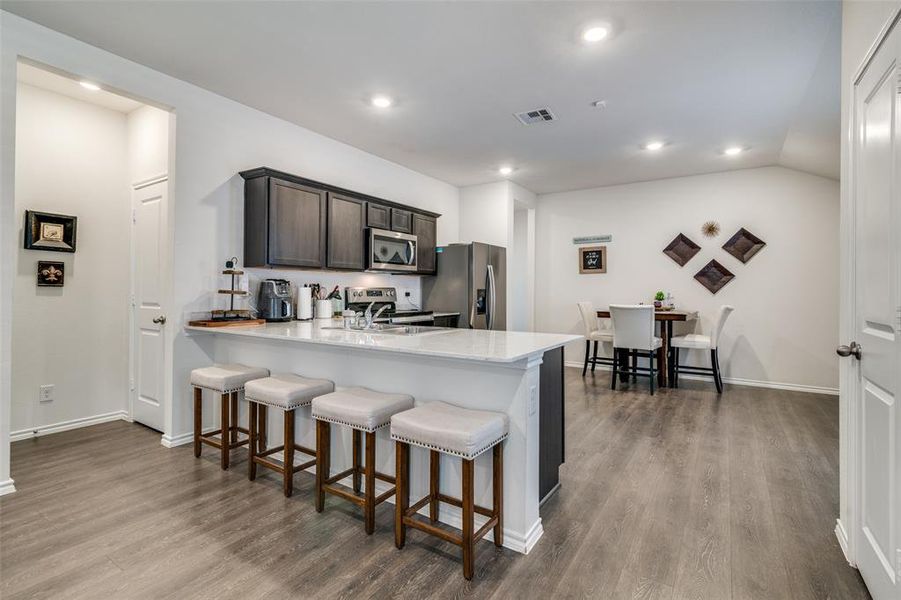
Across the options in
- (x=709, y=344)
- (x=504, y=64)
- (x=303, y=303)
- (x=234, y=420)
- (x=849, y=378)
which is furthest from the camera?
(x=709, y=344)

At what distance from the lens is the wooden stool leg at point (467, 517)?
174 cm

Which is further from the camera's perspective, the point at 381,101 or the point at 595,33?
the point at 381,101

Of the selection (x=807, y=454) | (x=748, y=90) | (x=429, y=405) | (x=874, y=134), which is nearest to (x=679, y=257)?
(x=748, y=90)

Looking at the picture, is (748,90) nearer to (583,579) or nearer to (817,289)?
(817,289)

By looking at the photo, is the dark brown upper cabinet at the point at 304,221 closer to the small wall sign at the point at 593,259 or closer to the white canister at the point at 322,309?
the white canister at the point at 322,309

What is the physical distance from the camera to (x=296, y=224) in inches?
142

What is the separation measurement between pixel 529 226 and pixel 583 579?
18.6 ft

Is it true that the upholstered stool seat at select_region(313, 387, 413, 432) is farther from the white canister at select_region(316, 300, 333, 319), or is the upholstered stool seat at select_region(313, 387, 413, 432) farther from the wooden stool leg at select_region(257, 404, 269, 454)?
the white canister at select_region(316, 300, 333, 319)

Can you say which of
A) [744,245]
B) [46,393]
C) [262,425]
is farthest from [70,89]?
[744,245]

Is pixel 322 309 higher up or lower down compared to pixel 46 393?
higher up

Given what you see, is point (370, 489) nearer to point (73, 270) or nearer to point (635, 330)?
point (73, 270)

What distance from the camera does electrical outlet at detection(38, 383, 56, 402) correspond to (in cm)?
341

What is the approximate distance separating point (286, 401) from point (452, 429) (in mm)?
1110

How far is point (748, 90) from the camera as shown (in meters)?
3.26
